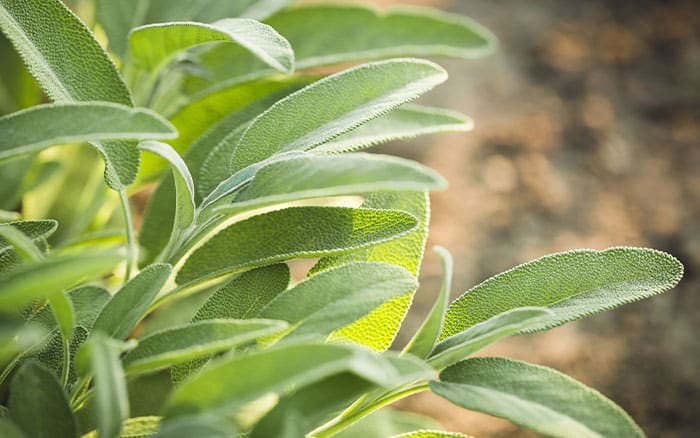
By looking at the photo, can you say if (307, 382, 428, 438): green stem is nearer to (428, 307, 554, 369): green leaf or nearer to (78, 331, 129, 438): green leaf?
(428, 307, 554, 369): green leaf

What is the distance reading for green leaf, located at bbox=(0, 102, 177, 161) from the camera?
33cm

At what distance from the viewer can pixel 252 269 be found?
43 centimetres

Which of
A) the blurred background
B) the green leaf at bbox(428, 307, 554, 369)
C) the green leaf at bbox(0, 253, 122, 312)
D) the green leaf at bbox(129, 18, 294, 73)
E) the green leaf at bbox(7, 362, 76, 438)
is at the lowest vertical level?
the blurred background

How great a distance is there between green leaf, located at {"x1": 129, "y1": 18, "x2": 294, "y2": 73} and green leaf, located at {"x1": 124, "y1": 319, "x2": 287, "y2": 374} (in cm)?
12

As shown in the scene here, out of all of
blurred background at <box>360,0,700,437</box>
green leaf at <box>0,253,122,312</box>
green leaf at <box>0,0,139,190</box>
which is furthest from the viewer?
blurred background at <box>360,0,700,437</box>

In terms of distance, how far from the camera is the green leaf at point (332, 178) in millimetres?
319

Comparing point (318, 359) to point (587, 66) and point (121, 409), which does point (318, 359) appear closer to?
point (121, 409)

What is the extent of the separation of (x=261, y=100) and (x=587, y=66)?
1138 millimetres

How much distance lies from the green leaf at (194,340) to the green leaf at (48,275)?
0.05 metres

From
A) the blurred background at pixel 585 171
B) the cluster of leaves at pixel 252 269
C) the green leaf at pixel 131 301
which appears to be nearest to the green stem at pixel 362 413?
the cluster of leaves at pixel 252 269

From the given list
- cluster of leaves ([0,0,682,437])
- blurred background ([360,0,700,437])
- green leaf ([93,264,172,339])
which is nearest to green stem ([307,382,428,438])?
cluster of leaves ([0,0,682,437])

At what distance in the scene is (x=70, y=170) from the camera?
2.31 ft

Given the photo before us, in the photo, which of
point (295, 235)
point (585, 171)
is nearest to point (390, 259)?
point (295, 235)

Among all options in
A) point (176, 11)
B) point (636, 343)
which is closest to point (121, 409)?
point (176, 11)
